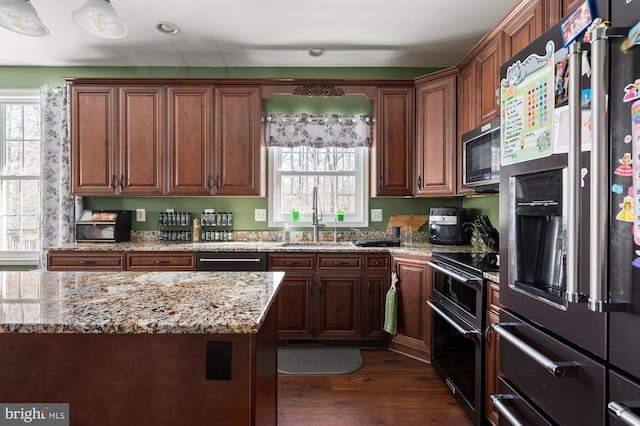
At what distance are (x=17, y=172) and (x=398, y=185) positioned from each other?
4.01 metres

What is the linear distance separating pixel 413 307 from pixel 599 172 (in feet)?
7.10

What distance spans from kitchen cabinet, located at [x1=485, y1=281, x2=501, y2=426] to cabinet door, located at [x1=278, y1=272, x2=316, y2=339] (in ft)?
4.97

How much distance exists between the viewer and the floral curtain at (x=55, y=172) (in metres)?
3.35

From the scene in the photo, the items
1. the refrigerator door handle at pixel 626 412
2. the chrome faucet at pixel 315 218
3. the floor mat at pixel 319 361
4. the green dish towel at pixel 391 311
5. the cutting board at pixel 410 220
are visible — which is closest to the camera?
the refrigerator door handle at pixel 626 412

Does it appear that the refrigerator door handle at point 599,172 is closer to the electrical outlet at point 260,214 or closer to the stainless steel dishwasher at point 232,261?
the stainless steel dishwasher at point 232,261

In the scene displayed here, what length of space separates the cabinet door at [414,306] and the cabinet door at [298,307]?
0.75m

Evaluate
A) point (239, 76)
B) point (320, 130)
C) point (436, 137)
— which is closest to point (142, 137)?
point (239, 76)

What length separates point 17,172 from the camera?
364cm

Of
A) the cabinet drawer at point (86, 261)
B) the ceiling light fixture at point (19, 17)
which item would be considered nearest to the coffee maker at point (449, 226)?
the cabinet drawer at point (86, 261)

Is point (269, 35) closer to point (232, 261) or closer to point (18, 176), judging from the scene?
point (232, 261)

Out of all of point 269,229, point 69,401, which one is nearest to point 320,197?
point 269,229

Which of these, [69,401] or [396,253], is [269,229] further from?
[69,401]

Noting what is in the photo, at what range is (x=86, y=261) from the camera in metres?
3.03

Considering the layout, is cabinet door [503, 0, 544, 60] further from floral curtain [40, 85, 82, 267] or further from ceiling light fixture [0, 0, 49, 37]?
floral curtain [40, 85, 82, 267]
